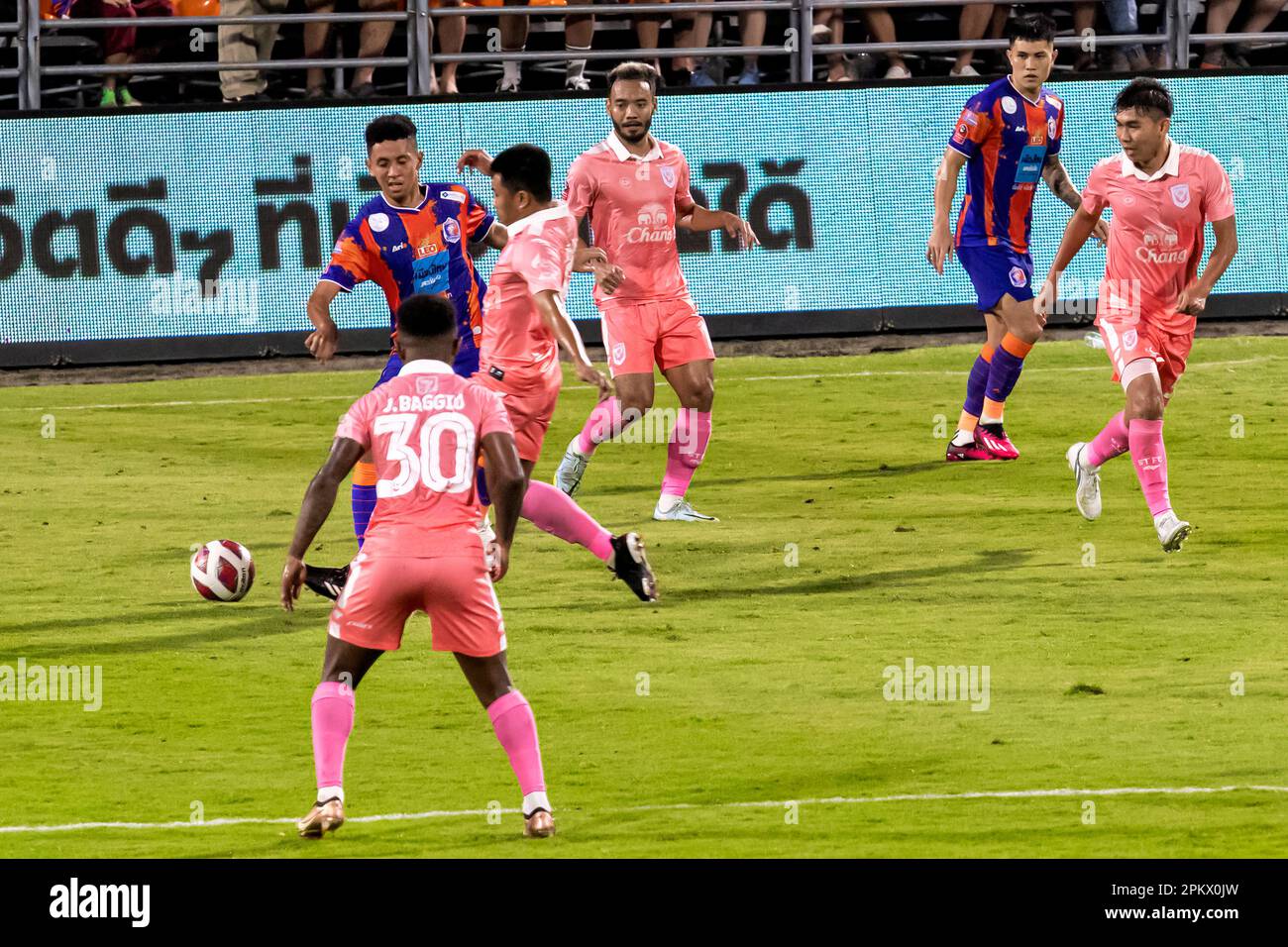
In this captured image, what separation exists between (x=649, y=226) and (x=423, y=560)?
21.6ft

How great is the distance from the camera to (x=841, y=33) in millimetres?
22172

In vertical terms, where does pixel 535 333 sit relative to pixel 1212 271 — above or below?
below

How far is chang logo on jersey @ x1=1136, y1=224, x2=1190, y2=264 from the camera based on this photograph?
1267 centimetres

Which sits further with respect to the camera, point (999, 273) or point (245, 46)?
point (245, 46)

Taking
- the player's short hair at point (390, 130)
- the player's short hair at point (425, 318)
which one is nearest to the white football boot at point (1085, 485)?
the player's short hair at point (390, 130)

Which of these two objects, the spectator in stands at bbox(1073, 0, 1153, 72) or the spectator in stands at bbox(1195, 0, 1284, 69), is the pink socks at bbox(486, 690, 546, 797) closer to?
the spectator in stands at bbox(1073, 0, 1153, 72)

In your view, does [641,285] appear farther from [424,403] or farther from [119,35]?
[119,35]

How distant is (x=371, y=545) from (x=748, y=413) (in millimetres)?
10770

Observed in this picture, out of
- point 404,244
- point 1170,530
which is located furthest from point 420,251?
point 1170,530

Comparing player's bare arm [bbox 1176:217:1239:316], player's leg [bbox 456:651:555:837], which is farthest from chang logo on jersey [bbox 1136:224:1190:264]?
player's leg [bbox 456:651:555:837]

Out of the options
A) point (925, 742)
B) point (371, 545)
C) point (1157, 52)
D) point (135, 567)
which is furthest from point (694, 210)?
point (1157, 52)

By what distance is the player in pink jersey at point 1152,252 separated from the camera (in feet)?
41.1

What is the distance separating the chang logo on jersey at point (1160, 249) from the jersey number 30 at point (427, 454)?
6107 mm

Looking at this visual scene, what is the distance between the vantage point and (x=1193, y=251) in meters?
12.8
